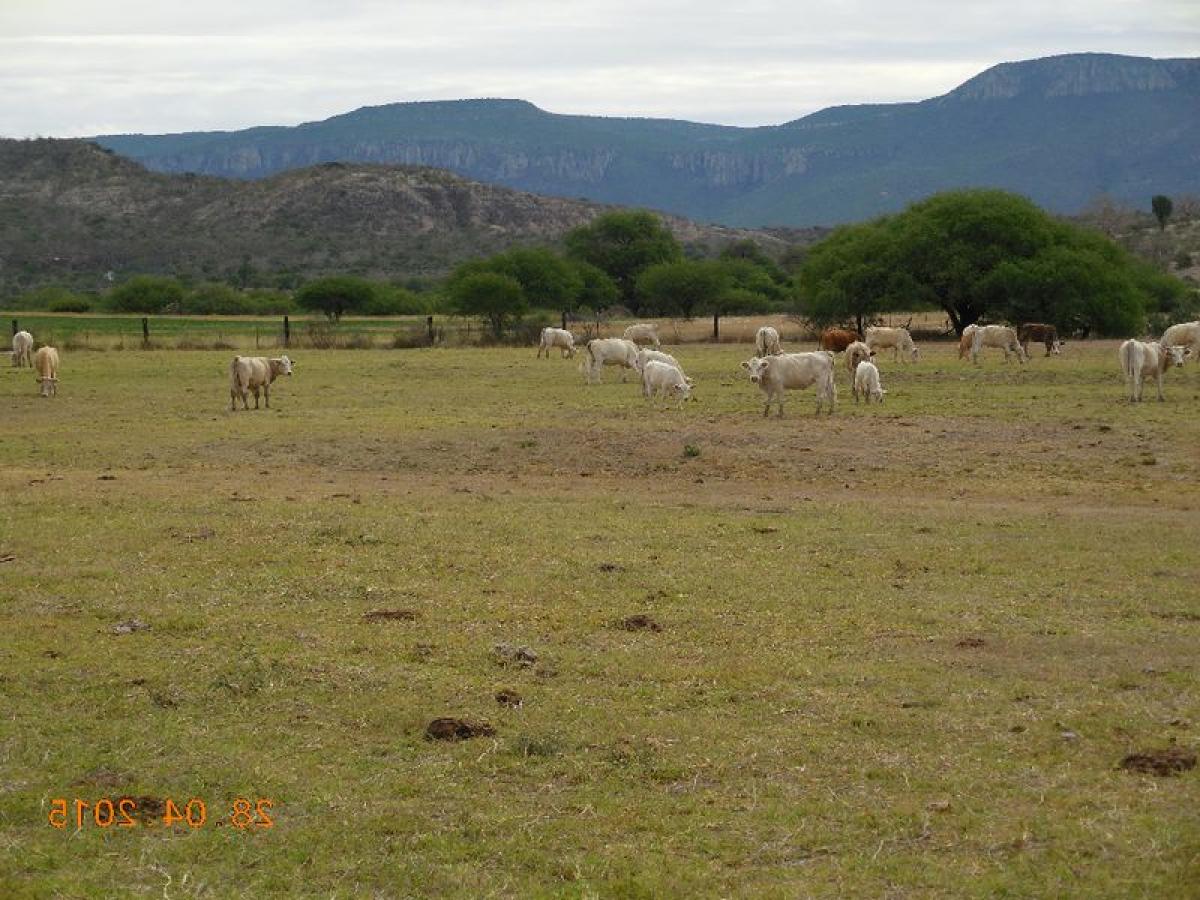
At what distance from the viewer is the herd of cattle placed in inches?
1034

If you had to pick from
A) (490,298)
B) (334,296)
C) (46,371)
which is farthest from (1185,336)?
(334,296)

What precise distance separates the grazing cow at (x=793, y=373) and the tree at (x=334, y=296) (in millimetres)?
51787

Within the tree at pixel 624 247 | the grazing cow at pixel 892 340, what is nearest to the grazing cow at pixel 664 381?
the grazing cow at pixel 892 340

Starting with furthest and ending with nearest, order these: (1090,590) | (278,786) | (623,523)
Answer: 1. (623,523)
2. (1090,590)
3. (278,786)

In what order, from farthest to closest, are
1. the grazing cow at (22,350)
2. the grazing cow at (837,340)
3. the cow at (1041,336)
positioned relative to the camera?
the grazing cow at (837,340)
the cow at (1041,336)
the grazing cow at (22,350)

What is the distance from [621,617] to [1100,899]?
212 inches

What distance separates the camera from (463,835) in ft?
22.8

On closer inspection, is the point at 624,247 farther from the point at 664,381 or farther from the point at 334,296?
the point at 664,381

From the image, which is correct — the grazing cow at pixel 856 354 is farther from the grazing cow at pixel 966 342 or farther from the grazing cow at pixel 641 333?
the grazing cow at pixel 641 333

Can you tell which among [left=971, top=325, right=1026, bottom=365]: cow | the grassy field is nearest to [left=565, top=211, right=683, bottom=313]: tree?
[left=971, top=325, right=1026, bottom=365]: cow

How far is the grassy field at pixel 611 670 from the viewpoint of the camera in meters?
6.74

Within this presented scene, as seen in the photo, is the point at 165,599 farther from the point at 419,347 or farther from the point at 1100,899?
the point at 419,347

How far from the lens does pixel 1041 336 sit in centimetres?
4391

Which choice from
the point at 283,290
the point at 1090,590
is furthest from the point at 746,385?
the point at 283,290
